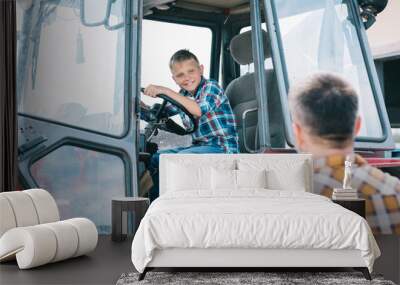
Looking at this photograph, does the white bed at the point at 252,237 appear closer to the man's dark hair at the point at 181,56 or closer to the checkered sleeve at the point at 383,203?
the checkered sleeve at the point at 383,203

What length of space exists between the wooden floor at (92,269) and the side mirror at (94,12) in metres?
2.36

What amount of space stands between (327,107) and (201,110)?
125 cm

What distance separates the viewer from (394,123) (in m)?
6.21

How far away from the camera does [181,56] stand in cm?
635

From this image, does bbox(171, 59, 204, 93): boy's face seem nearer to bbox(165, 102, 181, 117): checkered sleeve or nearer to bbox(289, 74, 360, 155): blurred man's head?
bbox(165, 102, 181, 117): checkered sleeve

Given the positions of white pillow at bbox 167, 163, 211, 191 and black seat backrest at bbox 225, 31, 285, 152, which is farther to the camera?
black seat backrest at bbox 225, 31, 285, 152

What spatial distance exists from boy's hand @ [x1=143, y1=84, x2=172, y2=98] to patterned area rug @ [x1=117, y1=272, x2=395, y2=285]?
237 cm

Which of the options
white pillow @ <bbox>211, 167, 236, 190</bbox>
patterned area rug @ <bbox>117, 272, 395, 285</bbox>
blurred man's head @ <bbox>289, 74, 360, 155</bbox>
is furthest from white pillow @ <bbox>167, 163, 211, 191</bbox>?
patterned area rug @ <bbox>117, 272, 395, 285</bbox>

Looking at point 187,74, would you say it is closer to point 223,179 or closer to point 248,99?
point 248,99

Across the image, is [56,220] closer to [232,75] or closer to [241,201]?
[241,201]

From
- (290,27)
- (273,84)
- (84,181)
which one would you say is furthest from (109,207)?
(290,27)

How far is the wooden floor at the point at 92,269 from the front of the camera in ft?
13.8

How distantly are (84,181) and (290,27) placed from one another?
2620mm

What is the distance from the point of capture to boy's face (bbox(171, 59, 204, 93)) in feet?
20.7
